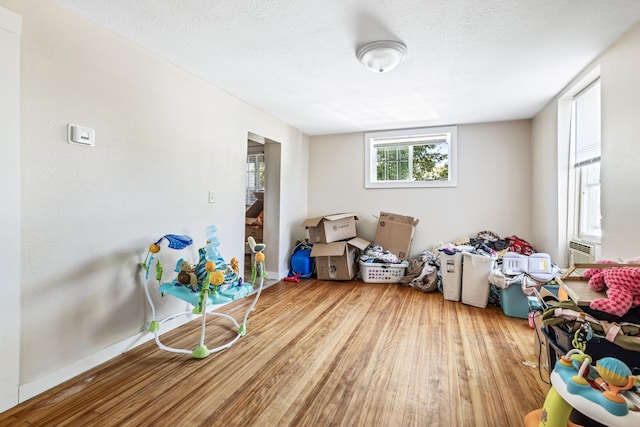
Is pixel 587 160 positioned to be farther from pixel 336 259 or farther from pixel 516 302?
pixel 336 259

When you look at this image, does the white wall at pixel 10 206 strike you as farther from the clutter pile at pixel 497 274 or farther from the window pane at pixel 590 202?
the window pane at pixel 590 202

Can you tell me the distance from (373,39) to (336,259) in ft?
9.38

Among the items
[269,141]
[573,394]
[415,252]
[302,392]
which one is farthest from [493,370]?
[269,141]

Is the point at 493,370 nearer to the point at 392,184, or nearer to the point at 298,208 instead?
the point at 392,184

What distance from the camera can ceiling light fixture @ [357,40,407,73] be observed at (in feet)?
6.77

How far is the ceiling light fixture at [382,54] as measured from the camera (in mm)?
2064

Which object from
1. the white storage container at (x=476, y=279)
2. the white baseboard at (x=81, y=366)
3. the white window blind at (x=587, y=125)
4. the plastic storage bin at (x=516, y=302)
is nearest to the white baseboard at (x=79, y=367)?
the white baseboard at (x=81, y=366)

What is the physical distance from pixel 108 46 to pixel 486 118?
406 cm

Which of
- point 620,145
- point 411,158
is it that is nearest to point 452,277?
point 620,145

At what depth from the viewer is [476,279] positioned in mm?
3131

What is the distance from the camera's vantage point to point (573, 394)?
3.26ft

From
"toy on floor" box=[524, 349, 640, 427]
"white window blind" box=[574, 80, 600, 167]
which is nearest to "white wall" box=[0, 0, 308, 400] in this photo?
"toy on floor" box=[524, 349, 640, 427]

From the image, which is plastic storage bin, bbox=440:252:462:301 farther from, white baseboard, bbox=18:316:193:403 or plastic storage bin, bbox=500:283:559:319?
white baseboard, bbox=18:316:193:403

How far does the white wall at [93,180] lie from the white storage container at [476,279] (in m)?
2.79
